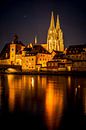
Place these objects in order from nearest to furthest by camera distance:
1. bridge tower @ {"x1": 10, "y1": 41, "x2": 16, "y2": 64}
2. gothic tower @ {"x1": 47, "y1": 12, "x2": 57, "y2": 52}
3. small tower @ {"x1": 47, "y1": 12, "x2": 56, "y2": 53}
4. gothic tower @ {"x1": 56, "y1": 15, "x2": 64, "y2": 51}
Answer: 1. bridge tower @ {"x1": 10, "y1": 41, "x2": 16, "y2": 64}
2. small tower @ {"x1": 47, "y1": 12, "x2": 56, "y2": 53}
3. gothic tower @ {"x1": 47, "y1": 12, "x2": 57, "y2": 52}
4. gothic tower @ {"x1": 56, "y1": 15, "x2": 64, "y2": 51}

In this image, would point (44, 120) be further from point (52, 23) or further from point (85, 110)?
point (52, 23)

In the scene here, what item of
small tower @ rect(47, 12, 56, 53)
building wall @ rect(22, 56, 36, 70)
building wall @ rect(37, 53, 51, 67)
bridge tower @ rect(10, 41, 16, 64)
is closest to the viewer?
building wall @ rect(22, 56, 36, 70)

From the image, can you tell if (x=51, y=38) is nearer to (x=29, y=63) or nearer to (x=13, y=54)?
(x=13, y=54)

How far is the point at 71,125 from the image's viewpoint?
6801 millimetres

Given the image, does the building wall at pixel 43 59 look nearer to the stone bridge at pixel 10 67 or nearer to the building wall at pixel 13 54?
the stone bridge at pixel 10 67

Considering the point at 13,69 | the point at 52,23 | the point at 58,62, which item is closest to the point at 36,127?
the point at 58,62

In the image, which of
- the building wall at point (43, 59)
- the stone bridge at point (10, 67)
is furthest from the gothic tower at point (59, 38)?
the stone bridge at point (10, 67)

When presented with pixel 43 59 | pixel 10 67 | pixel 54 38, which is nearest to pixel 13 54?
pixel 10 67

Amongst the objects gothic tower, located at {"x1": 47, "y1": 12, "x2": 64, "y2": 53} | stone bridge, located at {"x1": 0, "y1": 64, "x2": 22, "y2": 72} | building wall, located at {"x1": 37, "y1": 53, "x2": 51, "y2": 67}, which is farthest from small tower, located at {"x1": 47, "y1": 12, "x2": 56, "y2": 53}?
stone bridge, located at {"x1": 0, "y1": 64, "x2": 22, "y2": 72}

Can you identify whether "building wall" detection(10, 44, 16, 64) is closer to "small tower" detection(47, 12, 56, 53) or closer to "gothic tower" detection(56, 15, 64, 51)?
"small tower" detection(47, 12, 56, 53)

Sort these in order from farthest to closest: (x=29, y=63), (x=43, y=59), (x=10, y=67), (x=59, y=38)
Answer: (x=59, y=38), (x=43, y=59), (x=10, y=67), (x=29, y=63)

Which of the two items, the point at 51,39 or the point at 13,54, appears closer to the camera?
the point at 13,54

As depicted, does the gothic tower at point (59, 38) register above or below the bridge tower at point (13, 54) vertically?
above

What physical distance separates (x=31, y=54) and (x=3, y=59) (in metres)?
11.8
